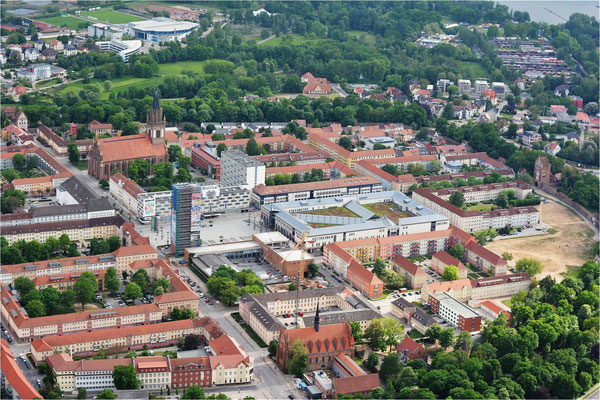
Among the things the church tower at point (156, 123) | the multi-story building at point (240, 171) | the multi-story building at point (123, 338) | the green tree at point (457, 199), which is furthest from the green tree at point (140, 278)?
the green tree at point (457, 199)

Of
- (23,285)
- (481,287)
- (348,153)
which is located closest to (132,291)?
(23,285)

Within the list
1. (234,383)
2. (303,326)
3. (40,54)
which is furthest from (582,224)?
(40,54)

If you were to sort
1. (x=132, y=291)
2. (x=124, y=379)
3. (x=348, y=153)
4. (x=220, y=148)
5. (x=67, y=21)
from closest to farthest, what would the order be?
1. (x=124, y=379)
2. (x=132, y=291)
3. (x=220, y=148)
4. (x=348, y=153)
5. (x=67, y=21)

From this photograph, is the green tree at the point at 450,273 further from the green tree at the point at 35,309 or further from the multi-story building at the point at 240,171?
the green tree at the point at 35,309

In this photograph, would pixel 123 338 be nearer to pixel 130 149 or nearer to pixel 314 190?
pixel 314 190

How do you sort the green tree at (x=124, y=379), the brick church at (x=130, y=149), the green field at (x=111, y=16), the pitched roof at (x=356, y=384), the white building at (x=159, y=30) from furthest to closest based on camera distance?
the green field at (x=111, y=16)
the white building at (x=159, y=30)
the brick church at (x=130, y=149)
the pitched roof at (x=356, y=384)
the green tree at (x=124, y=379)

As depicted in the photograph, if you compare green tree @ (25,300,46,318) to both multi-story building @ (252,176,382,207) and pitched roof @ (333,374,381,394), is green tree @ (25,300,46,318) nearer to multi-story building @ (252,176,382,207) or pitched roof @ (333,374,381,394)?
pitched roof @ (333,374,381,394)
